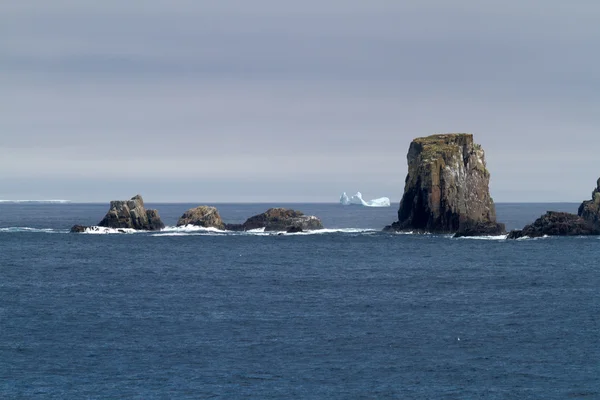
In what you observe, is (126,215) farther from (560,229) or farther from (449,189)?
(560,229)

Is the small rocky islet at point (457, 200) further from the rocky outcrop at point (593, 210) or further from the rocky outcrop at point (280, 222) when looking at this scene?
the rocky outcrop at point (280, 222)

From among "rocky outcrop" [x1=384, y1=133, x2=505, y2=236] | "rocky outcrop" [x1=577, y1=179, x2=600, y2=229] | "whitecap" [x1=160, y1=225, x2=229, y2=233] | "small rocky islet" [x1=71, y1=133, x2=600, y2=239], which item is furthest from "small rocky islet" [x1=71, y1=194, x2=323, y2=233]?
"rocky outcrop" [x1=577, y1=179, x2=600, y2=229]

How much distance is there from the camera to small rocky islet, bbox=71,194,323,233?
541 feet

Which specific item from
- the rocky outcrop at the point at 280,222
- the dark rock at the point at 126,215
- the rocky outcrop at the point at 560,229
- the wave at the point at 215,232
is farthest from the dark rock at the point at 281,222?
the rocky outcrop at the point at 560,229

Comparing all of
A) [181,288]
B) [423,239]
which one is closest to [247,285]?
[181,288]

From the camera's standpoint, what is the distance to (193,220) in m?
174

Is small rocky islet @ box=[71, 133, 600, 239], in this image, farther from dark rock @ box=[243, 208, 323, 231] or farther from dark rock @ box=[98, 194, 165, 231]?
dark rock @ box=[98, 194, 165, 231]

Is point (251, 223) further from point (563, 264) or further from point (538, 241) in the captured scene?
point (563, 264)

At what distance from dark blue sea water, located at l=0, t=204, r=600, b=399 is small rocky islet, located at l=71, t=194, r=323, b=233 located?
48.2 m

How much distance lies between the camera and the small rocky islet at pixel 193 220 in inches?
6496

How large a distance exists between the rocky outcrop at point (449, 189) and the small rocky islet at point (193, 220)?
24.6m

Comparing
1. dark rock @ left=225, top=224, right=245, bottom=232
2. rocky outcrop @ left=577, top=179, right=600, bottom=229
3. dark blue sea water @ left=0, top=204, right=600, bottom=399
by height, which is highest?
rocky outcrop @ left=577, top=179, right=600, bottom=229

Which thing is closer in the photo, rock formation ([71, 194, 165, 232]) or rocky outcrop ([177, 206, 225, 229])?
rock formation ([71, 194, 165, 232])

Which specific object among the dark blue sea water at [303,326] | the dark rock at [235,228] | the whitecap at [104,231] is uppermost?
the dark rock at [235,228]
